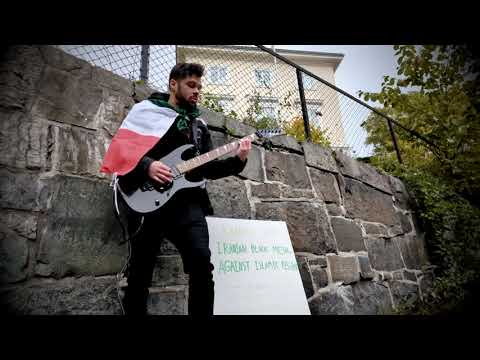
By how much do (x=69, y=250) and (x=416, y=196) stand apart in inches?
205

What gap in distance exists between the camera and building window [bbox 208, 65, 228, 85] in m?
3.29

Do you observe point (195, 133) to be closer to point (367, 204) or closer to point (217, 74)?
point (217, 74)

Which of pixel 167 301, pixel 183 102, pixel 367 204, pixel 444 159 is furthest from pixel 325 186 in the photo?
pixel 444 159

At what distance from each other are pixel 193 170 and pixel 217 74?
6.94 feet

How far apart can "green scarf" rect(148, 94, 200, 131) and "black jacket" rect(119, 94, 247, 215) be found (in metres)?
0.03

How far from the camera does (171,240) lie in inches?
60.9

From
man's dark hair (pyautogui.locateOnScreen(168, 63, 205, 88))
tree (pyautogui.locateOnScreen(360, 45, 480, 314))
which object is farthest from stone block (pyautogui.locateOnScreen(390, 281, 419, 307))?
man's dark hair (pyautogui.locateOnScreen(168, 63, 205, 88))

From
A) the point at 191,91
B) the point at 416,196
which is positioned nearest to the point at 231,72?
the point at 191,91

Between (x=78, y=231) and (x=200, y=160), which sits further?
(x=200, y=160)

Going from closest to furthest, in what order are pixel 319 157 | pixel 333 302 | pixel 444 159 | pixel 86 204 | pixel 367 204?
pixel 86 204 → pixel 333 302 → pixel 319 157 → pixel 367 204 → pixel 444 159

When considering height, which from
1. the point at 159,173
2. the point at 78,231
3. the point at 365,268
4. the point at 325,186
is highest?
the point at 325,186

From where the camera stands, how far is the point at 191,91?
1.88m

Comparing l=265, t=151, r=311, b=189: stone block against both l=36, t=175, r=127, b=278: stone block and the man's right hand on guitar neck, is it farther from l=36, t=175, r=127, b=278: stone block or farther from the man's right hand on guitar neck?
l=36, t=175, r=127, b=278: stone block
